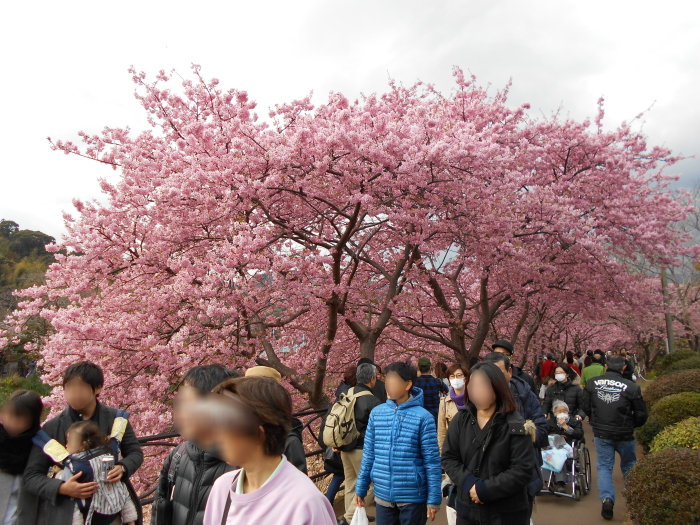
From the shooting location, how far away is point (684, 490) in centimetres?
355

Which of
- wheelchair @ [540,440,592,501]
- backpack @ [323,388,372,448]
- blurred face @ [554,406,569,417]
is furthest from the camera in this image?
blurred face @ [554,406,569,417]

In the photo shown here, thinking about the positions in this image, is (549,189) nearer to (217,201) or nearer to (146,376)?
(217,201)

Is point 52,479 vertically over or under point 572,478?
over

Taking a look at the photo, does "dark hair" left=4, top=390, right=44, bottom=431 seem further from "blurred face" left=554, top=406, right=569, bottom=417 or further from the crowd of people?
"blurred face" left=554, top=406, right=569, bottom=417

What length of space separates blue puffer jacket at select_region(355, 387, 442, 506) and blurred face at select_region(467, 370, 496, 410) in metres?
0.52

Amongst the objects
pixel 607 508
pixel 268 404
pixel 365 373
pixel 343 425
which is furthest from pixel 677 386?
pixel 268 404

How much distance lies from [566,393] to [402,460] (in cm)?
434

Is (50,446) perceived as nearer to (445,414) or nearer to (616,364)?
(445,414)

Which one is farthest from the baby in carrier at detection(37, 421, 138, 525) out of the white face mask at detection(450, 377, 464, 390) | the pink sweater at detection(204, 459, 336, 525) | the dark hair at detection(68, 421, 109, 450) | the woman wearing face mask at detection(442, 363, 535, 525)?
the white face mask at detection(450, 377, 464, 390)

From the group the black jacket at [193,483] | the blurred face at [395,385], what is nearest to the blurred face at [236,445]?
the black jacket at [193,483]

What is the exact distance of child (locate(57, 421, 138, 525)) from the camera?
2742 mm

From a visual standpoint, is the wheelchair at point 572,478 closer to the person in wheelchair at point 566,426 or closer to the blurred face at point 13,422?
the person in wheelchair at point 566,426

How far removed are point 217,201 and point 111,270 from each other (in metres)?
1.99

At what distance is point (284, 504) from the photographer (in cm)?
142
